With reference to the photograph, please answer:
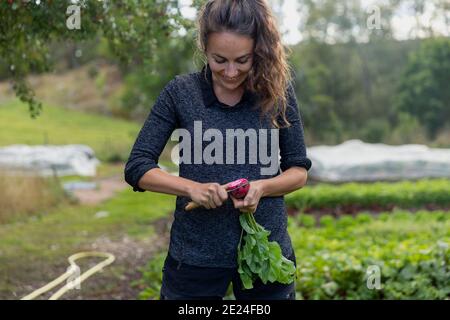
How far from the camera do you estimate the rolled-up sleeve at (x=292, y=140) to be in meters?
2.19

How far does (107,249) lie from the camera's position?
693cm

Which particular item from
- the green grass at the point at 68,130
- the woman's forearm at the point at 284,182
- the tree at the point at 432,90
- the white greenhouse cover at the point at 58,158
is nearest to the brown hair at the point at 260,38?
the woman's forearm at the point at 284,182

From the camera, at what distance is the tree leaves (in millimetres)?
2098

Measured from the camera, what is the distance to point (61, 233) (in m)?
7.80

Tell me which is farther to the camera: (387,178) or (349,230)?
(387,178)

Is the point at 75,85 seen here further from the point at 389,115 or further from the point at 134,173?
the point at 134,173

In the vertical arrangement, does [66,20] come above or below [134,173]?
above

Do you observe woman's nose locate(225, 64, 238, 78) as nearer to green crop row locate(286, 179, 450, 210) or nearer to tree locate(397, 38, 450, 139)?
green crop row locate(286, 179, 450, 210)

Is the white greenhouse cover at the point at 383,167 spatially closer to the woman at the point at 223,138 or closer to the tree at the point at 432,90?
the tree at the point at 432,90

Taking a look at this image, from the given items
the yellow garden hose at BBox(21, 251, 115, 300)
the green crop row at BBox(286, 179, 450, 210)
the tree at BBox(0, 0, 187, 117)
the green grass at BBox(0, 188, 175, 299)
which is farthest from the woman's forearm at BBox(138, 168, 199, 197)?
the green crop row at BBox(286, 179, 450, 210)

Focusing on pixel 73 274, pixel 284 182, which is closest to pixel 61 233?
pixel 73 274

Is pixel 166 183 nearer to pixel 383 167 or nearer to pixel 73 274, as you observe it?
pixel 73 274

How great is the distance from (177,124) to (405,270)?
8.99 ft
